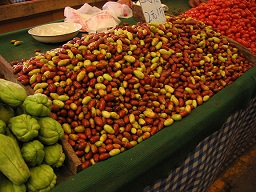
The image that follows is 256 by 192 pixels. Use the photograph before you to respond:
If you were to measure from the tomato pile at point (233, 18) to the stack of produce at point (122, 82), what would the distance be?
2.15 feet

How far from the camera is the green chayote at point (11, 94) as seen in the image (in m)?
0.99

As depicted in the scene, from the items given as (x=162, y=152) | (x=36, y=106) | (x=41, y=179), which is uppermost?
(x=36, y=106)

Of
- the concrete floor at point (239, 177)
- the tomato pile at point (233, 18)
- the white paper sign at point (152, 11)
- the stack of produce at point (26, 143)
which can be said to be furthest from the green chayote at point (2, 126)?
the tomato pile at point (233, 18)

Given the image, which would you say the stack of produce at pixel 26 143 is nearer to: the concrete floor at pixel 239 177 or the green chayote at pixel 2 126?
the green chayote at pixel 2 126

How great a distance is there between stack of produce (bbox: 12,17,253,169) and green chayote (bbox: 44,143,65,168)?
132 millimetres

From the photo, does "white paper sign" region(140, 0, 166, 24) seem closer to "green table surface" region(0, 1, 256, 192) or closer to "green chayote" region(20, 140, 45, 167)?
"green table surface" region(0, 1, 256, 192)

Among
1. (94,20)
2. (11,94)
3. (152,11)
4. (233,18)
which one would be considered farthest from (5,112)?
(233,18)

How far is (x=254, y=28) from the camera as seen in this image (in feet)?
8.50

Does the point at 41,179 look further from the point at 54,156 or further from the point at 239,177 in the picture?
the point at 239,177

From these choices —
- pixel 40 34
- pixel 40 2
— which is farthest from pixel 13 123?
pixel 40 2

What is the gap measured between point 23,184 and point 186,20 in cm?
184

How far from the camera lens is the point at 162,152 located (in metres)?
1.28

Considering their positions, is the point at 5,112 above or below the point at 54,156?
above

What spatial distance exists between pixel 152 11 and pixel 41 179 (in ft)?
5.50
